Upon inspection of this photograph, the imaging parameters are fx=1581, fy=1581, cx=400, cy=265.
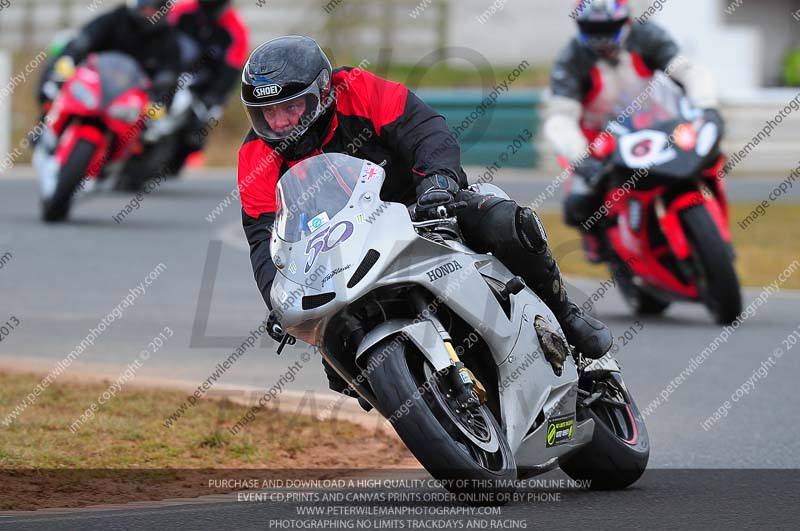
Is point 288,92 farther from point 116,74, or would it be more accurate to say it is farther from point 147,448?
point 116,74

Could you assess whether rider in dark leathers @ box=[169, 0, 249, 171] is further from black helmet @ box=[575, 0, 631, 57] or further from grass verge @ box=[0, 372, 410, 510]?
grass verge @ box=[0, 372, 410, 510]

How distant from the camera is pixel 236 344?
973 centimetres

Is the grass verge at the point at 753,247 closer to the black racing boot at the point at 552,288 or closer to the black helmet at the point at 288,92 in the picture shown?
the black racing boot at the point at 552,288

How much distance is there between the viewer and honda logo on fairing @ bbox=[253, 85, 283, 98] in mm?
5629

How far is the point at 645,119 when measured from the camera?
1066cm

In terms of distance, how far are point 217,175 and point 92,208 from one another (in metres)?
6.28

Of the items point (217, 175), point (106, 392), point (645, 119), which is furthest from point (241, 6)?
point (106, 392)

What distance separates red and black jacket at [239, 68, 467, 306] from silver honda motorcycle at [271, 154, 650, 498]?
1.38 feet

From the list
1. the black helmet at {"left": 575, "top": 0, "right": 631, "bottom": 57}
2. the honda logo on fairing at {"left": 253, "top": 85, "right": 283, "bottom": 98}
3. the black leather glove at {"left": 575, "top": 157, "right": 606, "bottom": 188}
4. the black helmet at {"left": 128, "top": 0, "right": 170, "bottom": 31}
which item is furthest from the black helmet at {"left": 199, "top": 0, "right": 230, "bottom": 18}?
the honda logo on fairing at {"left": 253, "top": 85, "right": 283, "bottom": 98}

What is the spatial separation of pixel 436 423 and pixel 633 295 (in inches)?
258

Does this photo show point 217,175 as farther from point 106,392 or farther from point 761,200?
point 106,392

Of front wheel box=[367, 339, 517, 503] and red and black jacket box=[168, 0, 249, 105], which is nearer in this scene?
front wheel box=[367, 339, 517, 503]

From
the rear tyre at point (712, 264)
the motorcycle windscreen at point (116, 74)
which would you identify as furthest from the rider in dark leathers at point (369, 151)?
the motorcycle windscreen at point (116, 74)

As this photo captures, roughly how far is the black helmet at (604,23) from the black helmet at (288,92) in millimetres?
5271
